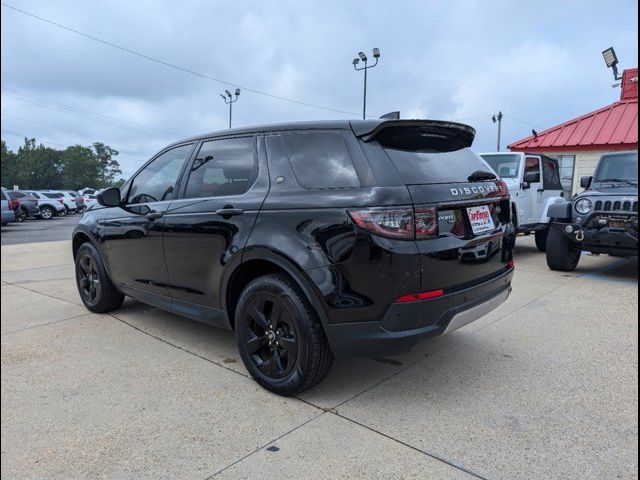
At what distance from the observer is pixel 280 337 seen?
288cm

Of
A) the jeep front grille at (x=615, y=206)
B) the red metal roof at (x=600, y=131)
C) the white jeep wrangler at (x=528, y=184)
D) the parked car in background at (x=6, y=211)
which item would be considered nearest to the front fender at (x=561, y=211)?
the jeep front grille at (x=615, y=206)

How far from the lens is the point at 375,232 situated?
2.47 m

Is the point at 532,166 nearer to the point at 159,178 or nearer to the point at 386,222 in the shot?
the point at 159,178

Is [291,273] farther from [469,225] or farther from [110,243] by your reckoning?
[110,243]

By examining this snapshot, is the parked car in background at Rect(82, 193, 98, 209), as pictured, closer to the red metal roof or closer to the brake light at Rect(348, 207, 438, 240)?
the brake light at Rect(348, 207, 438, 240)

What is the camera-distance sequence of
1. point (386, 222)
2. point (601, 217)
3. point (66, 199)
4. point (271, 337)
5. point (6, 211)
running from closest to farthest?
1. point (386, 222)
2. point (271, 337)
3. point (601, 217)
4. point (6, 211)
5. point (66, 199)

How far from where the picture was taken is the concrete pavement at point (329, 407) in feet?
7.35

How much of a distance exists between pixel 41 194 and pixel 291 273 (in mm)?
29500

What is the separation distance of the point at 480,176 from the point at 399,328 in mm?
1281

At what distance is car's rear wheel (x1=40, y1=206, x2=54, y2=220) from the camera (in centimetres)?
2525

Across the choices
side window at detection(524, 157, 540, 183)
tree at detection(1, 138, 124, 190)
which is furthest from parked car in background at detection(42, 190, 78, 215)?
tree at detection(1, 138, 124, 190)

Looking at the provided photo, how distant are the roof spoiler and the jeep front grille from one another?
392cm

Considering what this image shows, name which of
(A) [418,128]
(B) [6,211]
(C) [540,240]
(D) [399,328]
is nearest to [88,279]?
(D) [399,328]

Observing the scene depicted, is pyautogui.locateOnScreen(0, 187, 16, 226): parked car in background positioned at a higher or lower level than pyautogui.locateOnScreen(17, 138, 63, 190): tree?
lower
